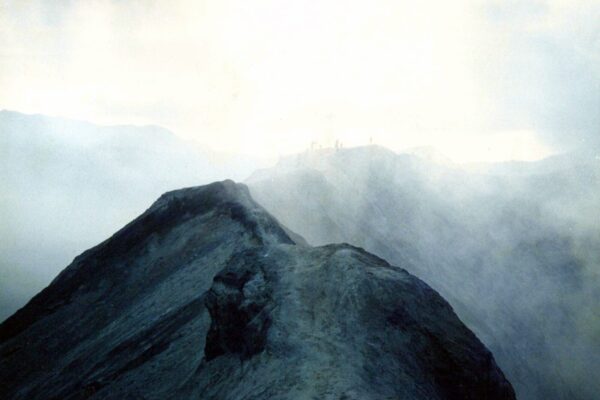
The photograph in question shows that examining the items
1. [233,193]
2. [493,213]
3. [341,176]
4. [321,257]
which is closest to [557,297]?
[493,213]

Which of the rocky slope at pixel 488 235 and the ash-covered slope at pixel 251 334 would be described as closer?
the ash-covered slope at pixel 251 334

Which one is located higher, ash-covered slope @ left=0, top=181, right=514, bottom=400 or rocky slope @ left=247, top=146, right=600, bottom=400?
ash-covered slope @ left=0, top=181, right=514, bottom=400

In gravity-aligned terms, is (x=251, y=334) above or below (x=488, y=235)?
above

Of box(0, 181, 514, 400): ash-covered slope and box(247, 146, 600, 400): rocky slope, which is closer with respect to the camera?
box(0, 181, 514, 400): ash-covered slope

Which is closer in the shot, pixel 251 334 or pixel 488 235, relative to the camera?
pixel 251 334
